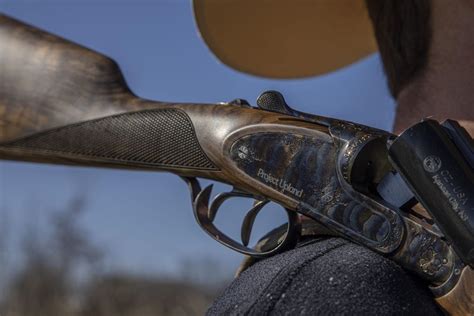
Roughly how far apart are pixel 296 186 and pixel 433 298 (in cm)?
38

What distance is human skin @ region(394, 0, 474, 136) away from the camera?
205cm

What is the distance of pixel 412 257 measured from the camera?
162 cm

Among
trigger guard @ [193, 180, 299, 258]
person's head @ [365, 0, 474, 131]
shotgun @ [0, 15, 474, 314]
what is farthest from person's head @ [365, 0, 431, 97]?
trigger guard @ [193, 180, 299, 258]

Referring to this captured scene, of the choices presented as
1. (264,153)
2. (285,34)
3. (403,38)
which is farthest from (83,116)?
(285,34)

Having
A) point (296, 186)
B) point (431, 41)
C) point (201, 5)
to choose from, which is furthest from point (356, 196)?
point (201, 5)

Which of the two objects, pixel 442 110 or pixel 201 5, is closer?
pixel 442 110

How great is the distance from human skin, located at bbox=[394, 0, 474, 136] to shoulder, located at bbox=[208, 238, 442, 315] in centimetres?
51

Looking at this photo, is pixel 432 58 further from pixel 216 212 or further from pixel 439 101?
pixel 216 212

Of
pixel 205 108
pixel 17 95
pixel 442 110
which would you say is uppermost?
pixel 442 110

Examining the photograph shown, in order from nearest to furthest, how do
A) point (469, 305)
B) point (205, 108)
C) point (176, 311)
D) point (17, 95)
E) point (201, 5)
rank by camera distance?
point (469, 305) < point (205, 108) < point (17, 95) < point (201, 5) < point (176, 311)

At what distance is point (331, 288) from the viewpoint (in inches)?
61.0

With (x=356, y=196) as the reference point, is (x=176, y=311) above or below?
below

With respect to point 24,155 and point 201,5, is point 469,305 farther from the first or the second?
point 201,5

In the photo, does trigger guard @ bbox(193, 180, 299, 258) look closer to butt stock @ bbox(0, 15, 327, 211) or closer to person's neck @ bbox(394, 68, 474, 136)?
butt stock @ bbox(0, 15, 327, 211)
